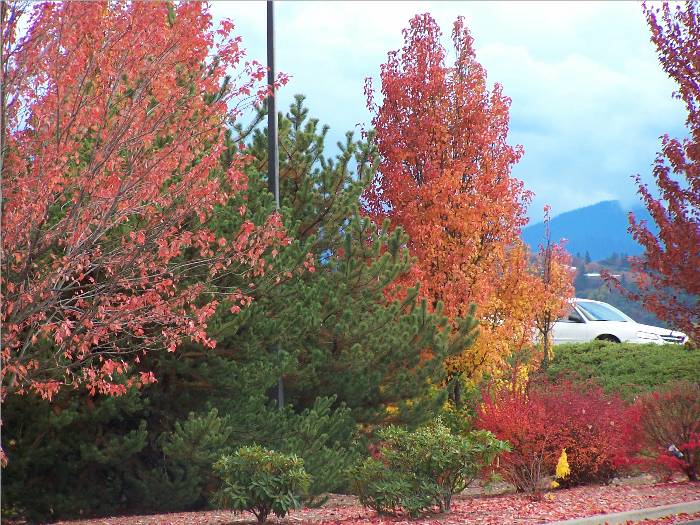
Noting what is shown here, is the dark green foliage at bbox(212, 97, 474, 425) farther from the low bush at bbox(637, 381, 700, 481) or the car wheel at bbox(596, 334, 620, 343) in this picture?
the car wheel at bbox(596, 334, 620, 343)

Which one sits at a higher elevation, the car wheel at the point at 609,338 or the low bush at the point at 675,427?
the car wheel at the point at 609,338

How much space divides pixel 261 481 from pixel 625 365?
16916 millimetres

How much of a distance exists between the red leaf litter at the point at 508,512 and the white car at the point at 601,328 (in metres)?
16.4

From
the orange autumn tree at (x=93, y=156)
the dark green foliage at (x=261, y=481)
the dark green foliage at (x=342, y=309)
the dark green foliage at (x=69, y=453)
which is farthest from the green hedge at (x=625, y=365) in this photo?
the orange autumn tree at (x=93, y=156)

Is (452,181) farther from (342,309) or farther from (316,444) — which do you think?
(316,444)

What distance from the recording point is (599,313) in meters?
31.2

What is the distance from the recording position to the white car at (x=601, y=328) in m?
28.7

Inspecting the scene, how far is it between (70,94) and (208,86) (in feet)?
5.63

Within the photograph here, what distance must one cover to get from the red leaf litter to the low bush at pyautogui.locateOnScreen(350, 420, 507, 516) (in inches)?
7.8

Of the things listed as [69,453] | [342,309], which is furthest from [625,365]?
[69,453]

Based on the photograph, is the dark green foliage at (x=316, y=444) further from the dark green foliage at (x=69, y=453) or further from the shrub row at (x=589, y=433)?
the shrub row at (x=589, y=433)

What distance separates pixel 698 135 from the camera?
13586mm

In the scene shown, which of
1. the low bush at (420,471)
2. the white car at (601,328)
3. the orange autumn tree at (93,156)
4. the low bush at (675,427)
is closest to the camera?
the orange autumn tree at (93,156)

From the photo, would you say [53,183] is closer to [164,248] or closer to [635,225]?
[164,248]
